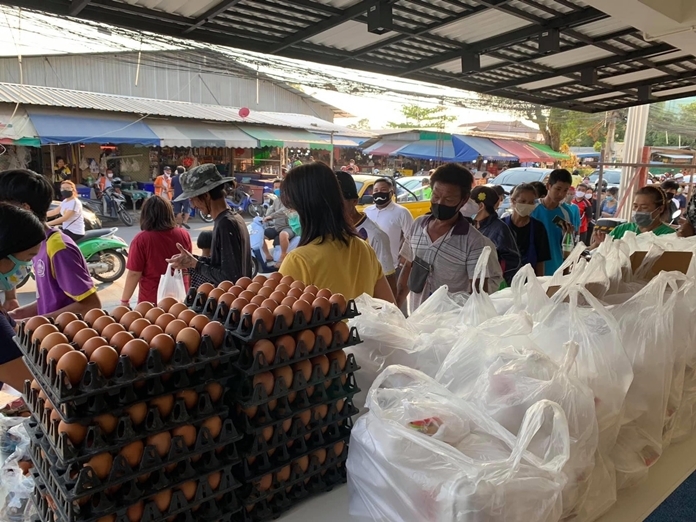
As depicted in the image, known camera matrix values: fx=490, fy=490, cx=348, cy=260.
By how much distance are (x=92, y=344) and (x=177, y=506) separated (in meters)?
0.37

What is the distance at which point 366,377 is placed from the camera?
1.43 m

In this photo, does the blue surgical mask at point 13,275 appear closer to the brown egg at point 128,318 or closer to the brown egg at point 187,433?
the brown egg at point 128,318

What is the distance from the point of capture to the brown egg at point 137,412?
92cm

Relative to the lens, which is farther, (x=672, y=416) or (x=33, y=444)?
(x=672, y=416)

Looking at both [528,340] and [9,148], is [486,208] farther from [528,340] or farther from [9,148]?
[9,148]

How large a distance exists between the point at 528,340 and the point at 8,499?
4.68 feet

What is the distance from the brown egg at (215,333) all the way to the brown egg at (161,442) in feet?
0.64

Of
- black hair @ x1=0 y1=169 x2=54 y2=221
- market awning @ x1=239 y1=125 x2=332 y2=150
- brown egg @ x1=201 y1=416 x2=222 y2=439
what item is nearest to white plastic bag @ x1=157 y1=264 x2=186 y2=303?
black hair @ x1=0 y1=169 x2=54 y2=221

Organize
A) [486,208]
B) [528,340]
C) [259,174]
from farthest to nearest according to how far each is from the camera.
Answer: [259,174] < [486,208] < [528,340]

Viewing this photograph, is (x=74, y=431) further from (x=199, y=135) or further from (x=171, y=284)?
(x=199, y=135)

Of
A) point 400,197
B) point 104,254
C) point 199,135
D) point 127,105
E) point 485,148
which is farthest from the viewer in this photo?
point 485,148

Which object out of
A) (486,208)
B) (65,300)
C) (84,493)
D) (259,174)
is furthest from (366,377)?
(259,174)

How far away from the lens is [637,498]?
4.48 feet

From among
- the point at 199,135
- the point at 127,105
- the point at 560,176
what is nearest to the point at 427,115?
the point at 199,135
